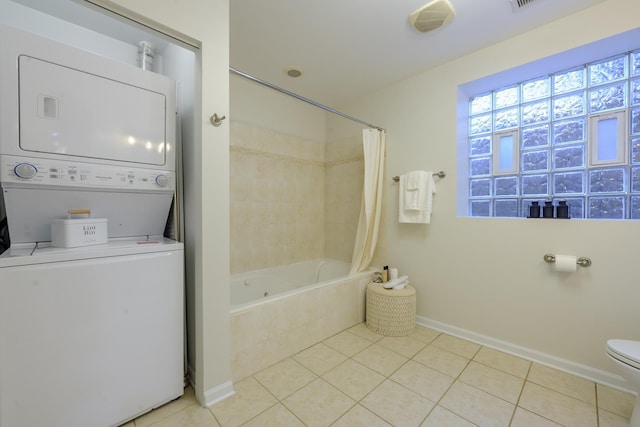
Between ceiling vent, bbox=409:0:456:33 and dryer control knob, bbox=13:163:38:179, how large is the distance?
213 centimetres

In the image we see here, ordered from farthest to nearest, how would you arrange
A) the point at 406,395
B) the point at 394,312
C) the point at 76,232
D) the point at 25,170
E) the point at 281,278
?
the point at 281,278, the point at 394,312, the point at 406,395, the point at 76,232, the point at 25,170

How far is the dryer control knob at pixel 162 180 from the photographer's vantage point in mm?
1339

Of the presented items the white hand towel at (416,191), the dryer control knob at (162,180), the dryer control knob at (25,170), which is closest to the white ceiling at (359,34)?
the white hand towel at (416,191)

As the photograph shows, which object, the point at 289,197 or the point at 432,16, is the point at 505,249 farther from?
the point at 289,197

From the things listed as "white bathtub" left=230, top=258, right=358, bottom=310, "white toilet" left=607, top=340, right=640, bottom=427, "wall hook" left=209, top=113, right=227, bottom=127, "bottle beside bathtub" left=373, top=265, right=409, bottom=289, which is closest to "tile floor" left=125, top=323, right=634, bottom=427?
"white toilet" left=607, top=340, right=640, bottom=427

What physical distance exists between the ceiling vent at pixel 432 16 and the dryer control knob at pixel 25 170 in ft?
6.97

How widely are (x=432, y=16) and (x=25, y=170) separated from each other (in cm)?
224

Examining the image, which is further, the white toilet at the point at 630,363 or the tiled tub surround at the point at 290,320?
the tiled tub surround at the point at 290,320

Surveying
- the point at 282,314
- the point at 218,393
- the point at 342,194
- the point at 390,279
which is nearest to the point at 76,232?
the point at 218,393

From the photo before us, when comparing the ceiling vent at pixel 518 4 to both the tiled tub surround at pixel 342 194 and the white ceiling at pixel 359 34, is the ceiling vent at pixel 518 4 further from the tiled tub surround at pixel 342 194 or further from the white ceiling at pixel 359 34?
the tiled tub surround at pixel 342 194

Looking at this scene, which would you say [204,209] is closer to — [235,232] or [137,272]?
[137,272]

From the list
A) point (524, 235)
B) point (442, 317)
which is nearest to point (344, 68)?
point (524, 235)

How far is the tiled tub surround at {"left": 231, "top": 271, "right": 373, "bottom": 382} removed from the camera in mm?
1568

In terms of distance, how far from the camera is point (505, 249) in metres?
1.92
